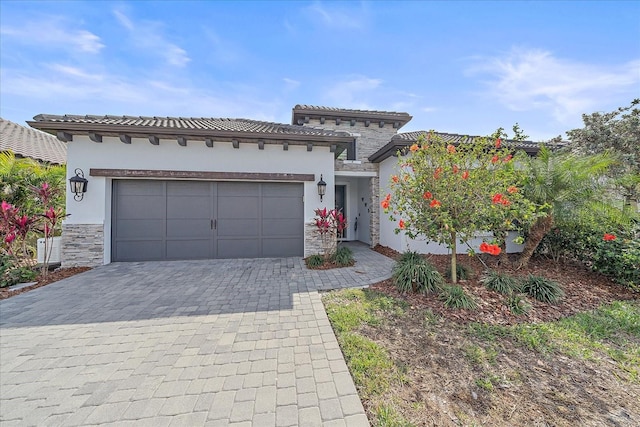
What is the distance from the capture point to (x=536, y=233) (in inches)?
241

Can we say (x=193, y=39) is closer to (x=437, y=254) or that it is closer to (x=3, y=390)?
(x=3, y=390)

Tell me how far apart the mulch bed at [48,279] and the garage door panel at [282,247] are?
4.96 m

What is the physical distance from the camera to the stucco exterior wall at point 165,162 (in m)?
6.93

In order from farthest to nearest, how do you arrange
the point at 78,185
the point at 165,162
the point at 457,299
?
the point at 165,162, the point at 78,185, the point at 457,299

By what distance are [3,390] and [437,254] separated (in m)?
9.29

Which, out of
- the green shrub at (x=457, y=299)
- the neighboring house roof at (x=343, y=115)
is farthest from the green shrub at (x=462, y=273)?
the neighboring house roof at (x=343, y=115)

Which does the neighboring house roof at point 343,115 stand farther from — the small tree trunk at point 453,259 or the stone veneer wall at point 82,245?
the stone veneer wall at point 82,245

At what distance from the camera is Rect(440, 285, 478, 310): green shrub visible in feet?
13.2

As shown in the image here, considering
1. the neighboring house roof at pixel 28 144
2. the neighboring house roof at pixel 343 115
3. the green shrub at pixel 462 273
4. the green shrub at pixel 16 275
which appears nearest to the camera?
the green shrub at pixel 16 275

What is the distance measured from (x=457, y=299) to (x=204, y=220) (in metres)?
7.26

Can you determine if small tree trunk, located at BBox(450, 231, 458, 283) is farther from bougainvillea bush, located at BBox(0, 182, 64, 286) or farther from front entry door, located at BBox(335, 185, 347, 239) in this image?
bougainvillea bush, located at BBox(0, 182, 64, 286)

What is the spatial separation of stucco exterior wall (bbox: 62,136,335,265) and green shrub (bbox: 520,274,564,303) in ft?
17.7

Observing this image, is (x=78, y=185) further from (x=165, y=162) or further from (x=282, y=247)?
(x=282, y=247)

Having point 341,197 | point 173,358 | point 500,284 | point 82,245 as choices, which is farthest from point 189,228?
point 500,284
